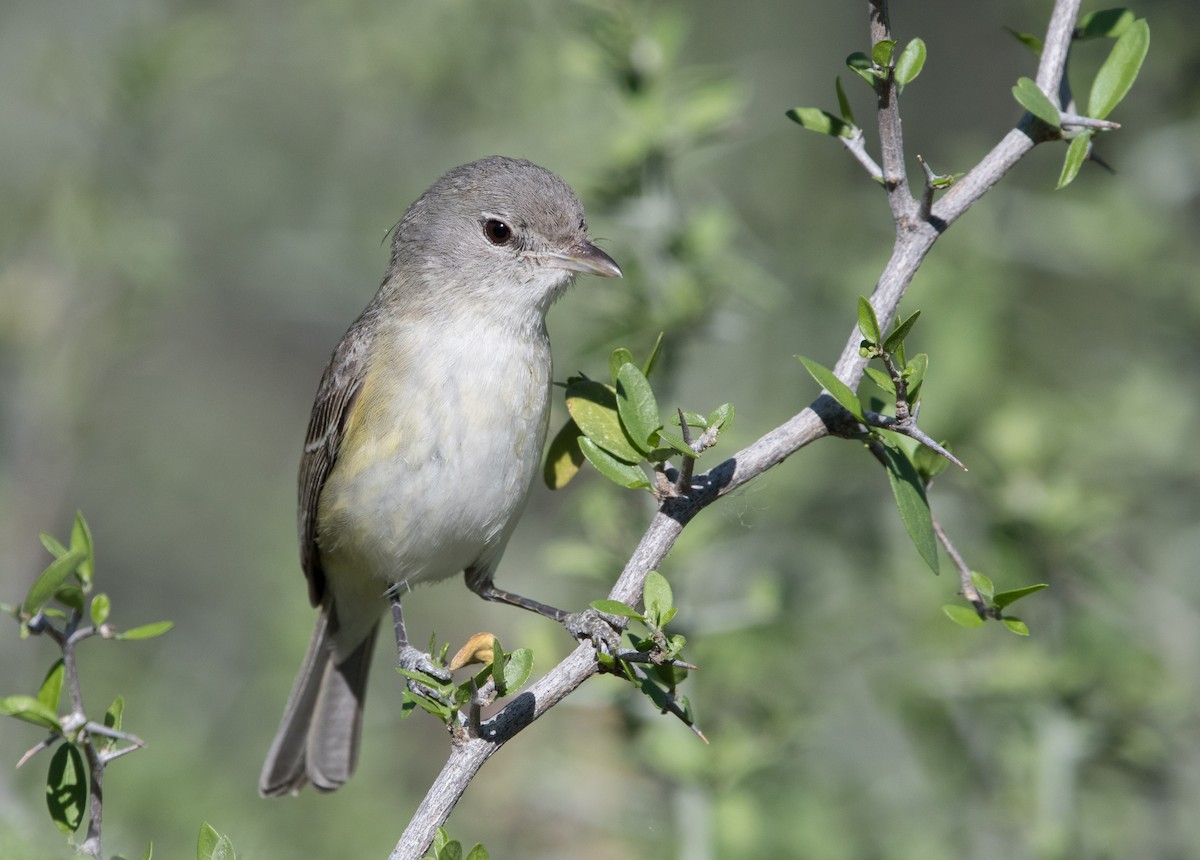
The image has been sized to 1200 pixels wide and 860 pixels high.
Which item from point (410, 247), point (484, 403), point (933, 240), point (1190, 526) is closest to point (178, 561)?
point (410, 247)

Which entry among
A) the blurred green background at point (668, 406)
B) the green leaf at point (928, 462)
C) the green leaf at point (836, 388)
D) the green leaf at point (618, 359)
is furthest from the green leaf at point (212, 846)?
the green leaf at point (928, 462)

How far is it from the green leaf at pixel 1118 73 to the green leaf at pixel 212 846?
2406mm

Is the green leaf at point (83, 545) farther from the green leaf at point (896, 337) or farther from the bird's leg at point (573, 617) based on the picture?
the green leaf at point (896, 337)

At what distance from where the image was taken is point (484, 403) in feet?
13.8

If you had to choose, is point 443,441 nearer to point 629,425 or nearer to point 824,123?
point 629,425

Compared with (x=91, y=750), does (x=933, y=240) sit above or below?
above

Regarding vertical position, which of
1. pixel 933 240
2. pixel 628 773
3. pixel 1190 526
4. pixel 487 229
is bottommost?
pixel 628 773

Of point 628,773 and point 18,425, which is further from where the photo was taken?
point 18,425

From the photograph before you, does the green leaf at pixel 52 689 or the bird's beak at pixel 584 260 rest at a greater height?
the green leaf at pixel 52 689

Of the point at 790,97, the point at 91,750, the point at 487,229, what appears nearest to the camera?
the point at 91,750

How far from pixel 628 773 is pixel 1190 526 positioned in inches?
94.7

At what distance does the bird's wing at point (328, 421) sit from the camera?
4.59 m

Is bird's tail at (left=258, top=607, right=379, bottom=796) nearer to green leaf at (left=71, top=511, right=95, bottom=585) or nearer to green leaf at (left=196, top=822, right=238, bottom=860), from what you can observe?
green leaf at (left=196, top=822, right=238, bottom=860)

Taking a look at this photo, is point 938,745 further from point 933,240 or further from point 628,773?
point 933,240
